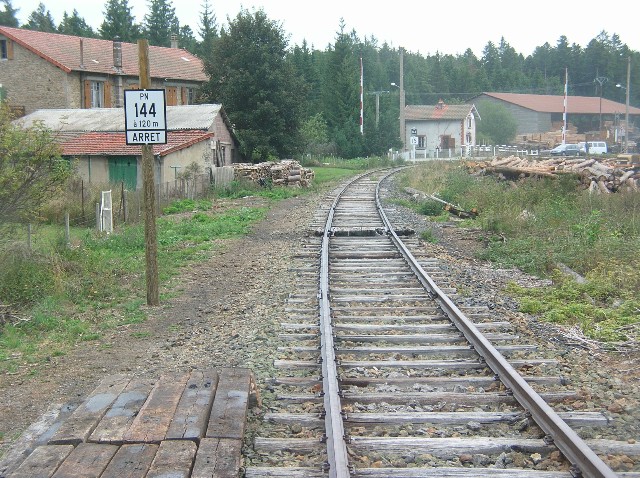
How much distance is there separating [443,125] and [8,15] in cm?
5012

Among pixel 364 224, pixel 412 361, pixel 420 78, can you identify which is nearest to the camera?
pixel 412 361

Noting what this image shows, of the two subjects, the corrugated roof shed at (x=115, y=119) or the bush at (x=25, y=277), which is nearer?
the bush at (x=25, y=277)

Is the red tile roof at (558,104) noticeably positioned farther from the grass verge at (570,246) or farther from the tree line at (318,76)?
the grass verge at (570,246)

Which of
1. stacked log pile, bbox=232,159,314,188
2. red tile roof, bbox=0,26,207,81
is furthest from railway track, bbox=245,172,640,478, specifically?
red tile roof, bbox=0,26,207,81

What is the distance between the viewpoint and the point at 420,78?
416 feet

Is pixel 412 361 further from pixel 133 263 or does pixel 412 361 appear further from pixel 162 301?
pixel 133 263

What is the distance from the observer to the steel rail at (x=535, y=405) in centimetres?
458

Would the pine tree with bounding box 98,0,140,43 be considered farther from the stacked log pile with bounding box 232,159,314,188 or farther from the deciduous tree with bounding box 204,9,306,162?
the stacked log pile with bounding box 232,159,314,188

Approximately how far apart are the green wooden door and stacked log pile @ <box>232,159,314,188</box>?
4.15 metres

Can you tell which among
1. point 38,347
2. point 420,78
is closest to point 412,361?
point 38,347

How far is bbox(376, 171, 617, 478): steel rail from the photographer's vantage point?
4578 mm

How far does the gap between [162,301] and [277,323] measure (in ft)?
8.63

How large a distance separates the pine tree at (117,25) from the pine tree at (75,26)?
7.55m

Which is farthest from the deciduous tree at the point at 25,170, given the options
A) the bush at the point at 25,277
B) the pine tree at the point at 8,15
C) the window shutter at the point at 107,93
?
the pine tree at the point at 8,15
